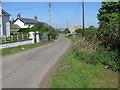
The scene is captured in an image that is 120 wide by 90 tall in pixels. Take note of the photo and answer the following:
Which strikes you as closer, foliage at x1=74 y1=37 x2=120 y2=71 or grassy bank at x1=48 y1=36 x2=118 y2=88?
grassy bank at x1=48 y1=36 x2=118 y2=88

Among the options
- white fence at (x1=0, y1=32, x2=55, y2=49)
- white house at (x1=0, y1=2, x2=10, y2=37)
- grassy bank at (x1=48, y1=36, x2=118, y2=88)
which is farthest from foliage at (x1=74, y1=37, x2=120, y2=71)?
white house at (x1=0, y1=2, x2=10, y2=37)

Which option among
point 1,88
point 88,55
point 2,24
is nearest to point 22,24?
point 2,24

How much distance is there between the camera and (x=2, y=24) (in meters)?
30.4

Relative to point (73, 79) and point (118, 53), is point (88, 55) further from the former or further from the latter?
point (73, 79)

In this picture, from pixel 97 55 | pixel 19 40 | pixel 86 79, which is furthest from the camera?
pixel 19 40

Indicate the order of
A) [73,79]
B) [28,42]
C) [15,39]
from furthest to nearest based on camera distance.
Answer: [28,42], [15,39], [73,79]

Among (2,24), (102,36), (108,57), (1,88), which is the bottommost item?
(1,88)

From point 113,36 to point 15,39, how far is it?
15.9 metres

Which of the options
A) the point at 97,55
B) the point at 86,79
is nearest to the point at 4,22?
the point at 97,55

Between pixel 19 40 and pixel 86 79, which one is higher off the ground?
pixel 19 40

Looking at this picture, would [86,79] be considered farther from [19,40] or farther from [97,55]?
[19,40]

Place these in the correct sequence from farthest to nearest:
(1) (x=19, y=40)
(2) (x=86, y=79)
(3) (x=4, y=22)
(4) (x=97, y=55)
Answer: (3) (x=4, y=22) < (1) (x=19, y=40) < (4) (x=97, y=55) < (2) (x=86, y=79)

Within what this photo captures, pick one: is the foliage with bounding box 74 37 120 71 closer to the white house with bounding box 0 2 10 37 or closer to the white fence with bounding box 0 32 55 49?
the white fence with bounding box 0 32 55 49

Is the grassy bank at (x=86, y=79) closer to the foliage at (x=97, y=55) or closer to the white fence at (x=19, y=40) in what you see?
the foliage at (x=97, y=55)
